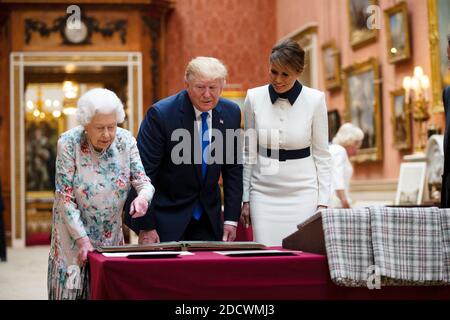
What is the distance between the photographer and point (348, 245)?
332 centimetres

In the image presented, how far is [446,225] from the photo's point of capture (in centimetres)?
340

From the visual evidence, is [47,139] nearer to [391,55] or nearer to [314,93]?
[391,55]

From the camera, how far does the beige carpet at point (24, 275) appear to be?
8.77 metres

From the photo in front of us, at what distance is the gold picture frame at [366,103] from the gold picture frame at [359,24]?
37 centimetres

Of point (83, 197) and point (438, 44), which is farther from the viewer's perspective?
point (438, 44)

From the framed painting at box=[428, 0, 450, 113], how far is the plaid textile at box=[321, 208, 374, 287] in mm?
7558

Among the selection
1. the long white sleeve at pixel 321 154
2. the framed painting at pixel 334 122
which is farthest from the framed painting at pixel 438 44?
the long white sleeve at pixel 321 154

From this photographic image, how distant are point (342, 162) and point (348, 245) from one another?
223 inches

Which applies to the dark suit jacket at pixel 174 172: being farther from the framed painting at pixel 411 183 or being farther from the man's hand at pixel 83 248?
the framed painting at pixel 411 183

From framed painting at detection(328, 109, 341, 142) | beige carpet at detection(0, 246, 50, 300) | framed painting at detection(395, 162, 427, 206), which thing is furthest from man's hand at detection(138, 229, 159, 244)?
framed painting at detection(328, 109, 341, 142)

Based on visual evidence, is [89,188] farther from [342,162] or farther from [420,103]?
[420,103]

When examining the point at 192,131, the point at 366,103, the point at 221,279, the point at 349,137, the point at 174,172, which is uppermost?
the point at 366,103

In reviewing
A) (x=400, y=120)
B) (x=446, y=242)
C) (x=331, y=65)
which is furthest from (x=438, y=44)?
(x=446, y=242)

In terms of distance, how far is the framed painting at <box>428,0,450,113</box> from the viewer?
10562 millimetres
